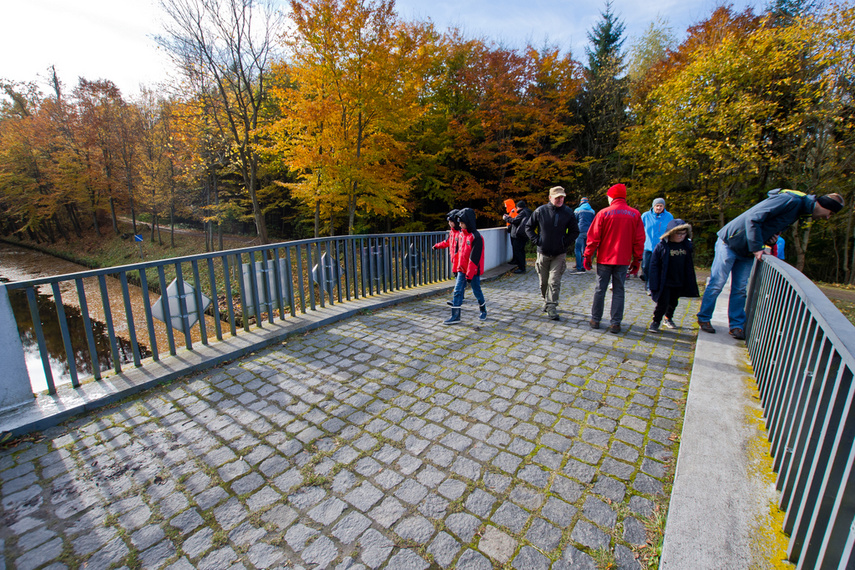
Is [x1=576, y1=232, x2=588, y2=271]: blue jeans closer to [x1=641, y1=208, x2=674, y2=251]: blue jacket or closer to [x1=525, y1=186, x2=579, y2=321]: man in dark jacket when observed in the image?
[x1=641, y1=208, x2=674, y2=251]: blue jacket

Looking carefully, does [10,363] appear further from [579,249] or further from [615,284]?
[579,249]

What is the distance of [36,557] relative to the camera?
191cm

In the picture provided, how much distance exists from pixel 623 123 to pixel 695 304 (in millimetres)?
14844

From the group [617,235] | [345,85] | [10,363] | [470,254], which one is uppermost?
[345,85]

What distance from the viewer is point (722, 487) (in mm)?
2121

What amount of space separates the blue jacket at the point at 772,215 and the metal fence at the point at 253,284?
17.4ft

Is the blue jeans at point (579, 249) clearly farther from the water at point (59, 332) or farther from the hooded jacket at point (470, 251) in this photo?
the water at point (59, 332)

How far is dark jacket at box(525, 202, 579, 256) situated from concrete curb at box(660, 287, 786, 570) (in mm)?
2749

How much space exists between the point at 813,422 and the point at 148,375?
501 cm

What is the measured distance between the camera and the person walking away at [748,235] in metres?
3.87

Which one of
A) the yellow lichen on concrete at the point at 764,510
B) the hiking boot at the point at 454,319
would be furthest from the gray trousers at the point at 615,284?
the yellow lichen on concrete at the point at 764,510

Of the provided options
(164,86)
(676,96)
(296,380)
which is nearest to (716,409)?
(296,380)

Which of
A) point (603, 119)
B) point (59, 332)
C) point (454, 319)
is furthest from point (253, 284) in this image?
point (603, 119)

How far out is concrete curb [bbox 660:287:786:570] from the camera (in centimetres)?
173
